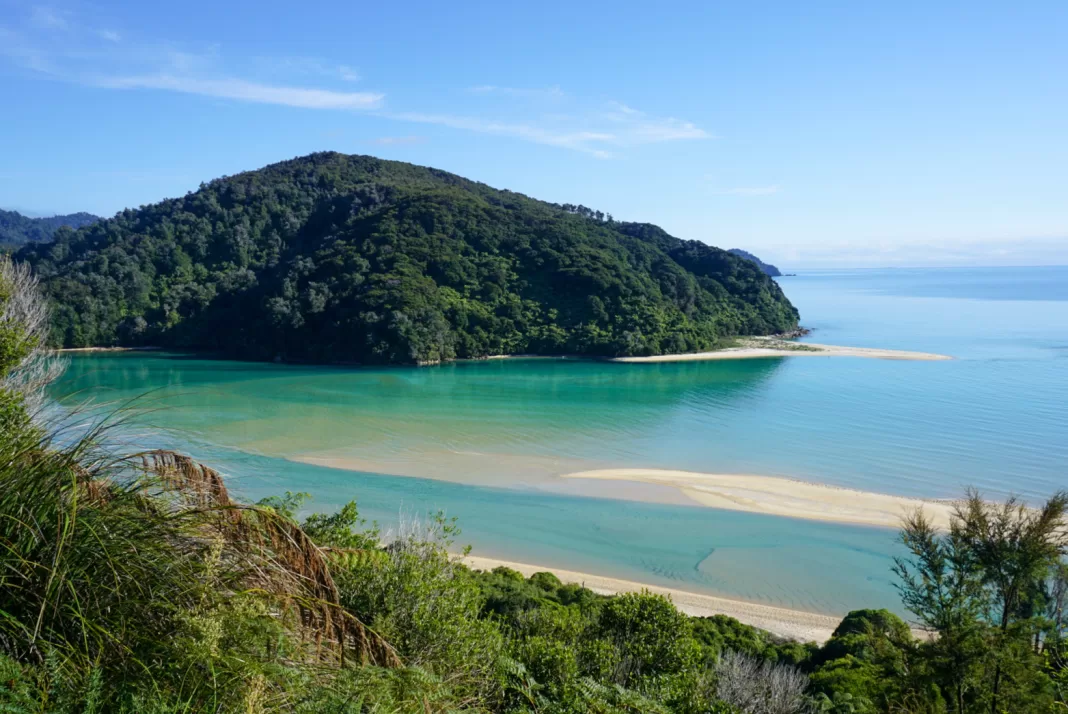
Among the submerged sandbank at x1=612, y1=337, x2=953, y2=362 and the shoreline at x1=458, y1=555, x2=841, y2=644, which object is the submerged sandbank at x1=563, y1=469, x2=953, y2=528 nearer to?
the shoreline at x1=458, y1=555, x2=841, y2=644

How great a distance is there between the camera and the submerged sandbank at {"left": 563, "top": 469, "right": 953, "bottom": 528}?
64.5 ft

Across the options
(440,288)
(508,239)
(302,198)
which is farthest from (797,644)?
(302,198)

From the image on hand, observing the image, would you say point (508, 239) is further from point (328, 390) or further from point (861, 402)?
point (861, 402)

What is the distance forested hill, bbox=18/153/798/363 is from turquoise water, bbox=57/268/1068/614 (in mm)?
4219

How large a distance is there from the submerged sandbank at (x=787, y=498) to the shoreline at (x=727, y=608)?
6074mm

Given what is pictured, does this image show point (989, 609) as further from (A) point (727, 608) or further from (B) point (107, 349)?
(B) point (107, 349)

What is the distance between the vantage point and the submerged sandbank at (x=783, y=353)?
53537 mm

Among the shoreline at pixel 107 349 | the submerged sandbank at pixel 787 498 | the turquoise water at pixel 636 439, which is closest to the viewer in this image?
the turquoise water at pixel 636 439

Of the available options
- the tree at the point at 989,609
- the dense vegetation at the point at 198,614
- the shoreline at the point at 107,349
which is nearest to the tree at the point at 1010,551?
the tree at the point at 989,609

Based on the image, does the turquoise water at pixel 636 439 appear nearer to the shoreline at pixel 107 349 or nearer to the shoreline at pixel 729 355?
the shoreline at pixel 729 355

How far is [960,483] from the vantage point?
22828mm

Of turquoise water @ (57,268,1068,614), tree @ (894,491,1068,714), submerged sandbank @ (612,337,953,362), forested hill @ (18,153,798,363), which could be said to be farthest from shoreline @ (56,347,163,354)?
tree @ (894,491,1068,714)

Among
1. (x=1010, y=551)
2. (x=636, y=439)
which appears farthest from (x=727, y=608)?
(x=636, y=439)

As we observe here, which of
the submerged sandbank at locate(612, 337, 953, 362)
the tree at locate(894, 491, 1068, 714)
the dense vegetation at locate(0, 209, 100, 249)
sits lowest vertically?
the tree at locate(894, 491, 1068, 714)
